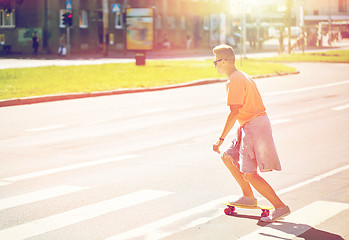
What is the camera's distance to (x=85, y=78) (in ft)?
89.9

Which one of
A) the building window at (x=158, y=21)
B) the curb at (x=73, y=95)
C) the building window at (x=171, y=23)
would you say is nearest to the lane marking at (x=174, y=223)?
the curb at (x=73, y=95)

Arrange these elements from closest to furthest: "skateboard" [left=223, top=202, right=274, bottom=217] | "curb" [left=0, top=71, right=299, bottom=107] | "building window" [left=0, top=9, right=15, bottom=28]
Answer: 1. "skateboard" [left=223, top=202, right=274, bottom=217]
2. "curb" [left=0, top=71, right=299, bottom=107]
3. "building window" [left=0, top=9, right=15, bottom=28]

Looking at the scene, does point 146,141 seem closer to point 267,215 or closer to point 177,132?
point 177,132

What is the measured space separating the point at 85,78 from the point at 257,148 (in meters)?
21.1

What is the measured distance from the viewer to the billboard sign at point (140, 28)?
4500cm

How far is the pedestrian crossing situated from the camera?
21.4ft

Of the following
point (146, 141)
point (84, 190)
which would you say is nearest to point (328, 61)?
point (146, 141)

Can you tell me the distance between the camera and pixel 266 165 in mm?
6758

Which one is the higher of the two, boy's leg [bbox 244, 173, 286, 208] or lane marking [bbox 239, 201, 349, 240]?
boy's leg [bbox 244, 173, 286, 208]

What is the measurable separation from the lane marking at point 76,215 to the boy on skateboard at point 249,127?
1.35 m

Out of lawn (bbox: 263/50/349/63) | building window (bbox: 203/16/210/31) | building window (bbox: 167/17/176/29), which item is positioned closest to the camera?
lawn (bbox: 263/50/349/63)

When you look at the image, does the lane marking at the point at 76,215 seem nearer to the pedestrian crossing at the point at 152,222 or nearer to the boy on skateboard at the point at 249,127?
the pedestrian crossing at the point at 152,222

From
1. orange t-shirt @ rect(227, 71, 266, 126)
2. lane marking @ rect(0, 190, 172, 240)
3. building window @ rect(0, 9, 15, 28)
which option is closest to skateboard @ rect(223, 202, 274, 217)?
orange t-shirt @ rect(227, 71, 266, 126)

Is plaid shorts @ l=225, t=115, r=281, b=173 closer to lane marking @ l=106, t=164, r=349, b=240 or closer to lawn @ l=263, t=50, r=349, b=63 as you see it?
lane marking @ l=106, t=164, r=349, b=240
